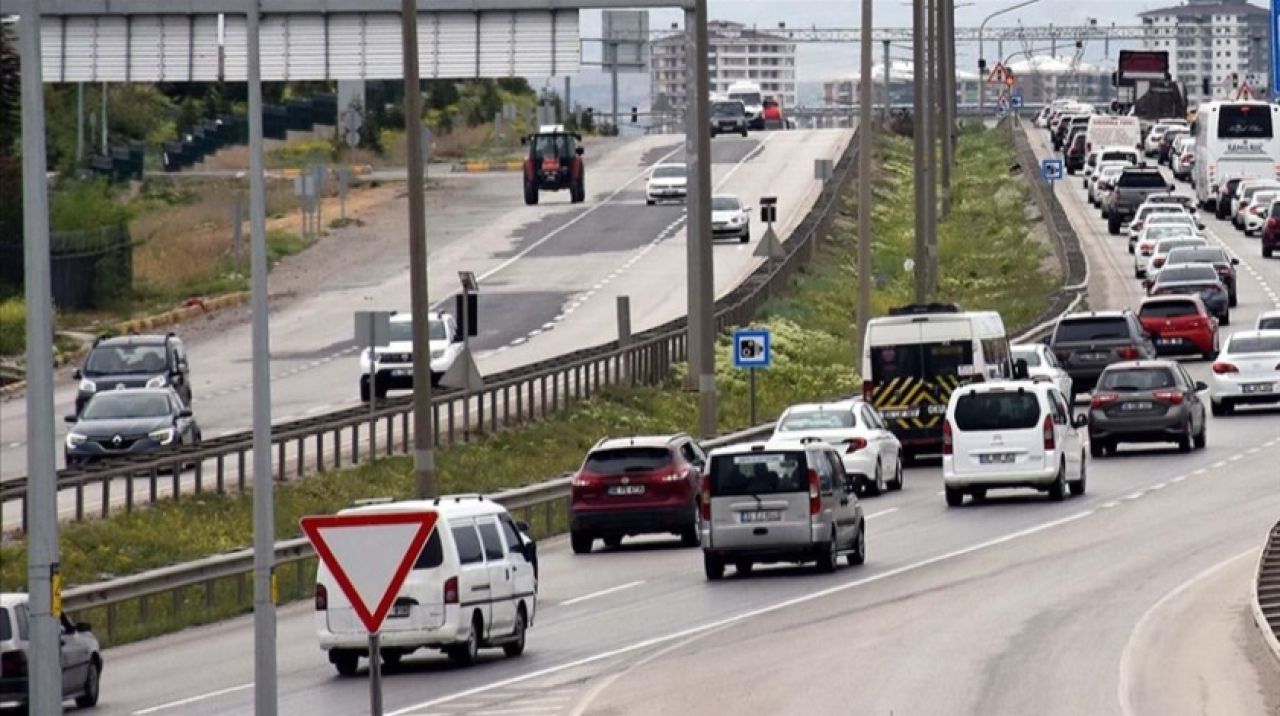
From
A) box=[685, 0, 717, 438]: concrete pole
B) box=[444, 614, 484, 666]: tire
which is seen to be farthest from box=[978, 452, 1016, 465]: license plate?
box=[444, 614, 484, 666]: tire

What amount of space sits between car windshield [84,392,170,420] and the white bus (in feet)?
190

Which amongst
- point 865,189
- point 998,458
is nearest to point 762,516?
point 998,458

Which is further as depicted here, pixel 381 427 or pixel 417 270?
pixel 381 427

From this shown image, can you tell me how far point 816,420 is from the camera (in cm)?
4531

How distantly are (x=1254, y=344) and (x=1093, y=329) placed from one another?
13.4 feet

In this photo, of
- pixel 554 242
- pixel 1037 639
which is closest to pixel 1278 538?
pixel 1037 639

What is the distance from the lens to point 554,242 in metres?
93.2

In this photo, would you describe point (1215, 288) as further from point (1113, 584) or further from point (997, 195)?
point (997, 195)

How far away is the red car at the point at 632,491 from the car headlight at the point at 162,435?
9.99 metres

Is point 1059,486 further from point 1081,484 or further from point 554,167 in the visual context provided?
point 554,167

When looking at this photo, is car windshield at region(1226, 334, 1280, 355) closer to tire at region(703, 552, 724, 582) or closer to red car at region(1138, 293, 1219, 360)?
red car at region(1138, 293, 1219, 360)

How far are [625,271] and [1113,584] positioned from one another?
52.6 meters

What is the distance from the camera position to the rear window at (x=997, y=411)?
137 ft

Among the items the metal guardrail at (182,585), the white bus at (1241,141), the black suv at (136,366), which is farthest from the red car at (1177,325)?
the white bus at (1241,141)
